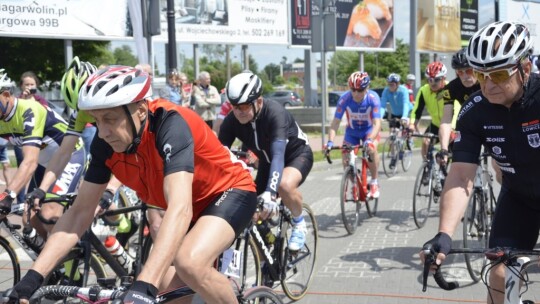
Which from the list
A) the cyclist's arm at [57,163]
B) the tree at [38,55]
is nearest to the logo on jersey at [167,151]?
the cyclist's arm at [57,163]

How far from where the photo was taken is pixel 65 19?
696 inches

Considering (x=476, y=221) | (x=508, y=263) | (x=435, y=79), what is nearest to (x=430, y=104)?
(x=435, y=79)

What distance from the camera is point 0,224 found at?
5793mm

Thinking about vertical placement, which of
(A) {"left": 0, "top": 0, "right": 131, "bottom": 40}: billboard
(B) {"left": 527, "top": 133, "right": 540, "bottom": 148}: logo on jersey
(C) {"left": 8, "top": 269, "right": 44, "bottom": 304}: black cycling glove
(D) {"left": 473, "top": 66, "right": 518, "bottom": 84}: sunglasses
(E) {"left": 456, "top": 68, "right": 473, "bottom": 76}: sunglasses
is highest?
(A) {"left": 0, "top": 0, "right": 131, "bottom": 40}: billboard

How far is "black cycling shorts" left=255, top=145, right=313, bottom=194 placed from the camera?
6379mm

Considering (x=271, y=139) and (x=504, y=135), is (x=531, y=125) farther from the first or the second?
(x=271, y=139)

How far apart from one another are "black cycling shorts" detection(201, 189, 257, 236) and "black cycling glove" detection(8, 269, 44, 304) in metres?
0.94

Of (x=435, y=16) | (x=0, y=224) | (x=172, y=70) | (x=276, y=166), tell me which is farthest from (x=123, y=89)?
(x=435, y=16)

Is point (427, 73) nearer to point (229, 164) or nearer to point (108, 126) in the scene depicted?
point (229, 164)

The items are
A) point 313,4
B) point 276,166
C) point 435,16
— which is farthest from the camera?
point 435,16

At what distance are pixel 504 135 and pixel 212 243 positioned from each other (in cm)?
150

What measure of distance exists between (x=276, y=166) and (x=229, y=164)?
1.57 metres

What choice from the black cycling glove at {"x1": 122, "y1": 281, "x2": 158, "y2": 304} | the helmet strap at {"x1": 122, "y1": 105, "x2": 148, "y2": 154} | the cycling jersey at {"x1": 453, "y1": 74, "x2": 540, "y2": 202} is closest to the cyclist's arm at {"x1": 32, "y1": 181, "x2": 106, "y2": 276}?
the helmet strap at {"x1": 122, "y1": 105, "x2": 148, "y2": 154}

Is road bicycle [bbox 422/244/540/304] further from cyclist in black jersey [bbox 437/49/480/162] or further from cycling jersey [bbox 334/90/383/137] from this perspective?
cycling jersey [bbox 334/90/383/137]
